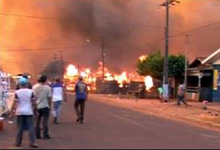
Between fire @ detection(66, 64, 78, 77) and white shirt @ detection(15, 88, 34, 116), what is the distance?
236 feet

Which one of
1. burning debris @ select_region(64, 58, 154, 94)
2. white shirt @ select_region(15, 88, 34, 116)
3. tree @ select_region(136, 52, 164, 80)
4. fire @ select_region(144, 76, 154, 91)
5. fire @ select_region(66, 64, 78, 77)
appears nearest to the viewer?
white shirt @ select_region(15, 88, 34, 116)

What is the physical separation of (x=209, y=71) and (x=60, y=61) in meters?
49.7

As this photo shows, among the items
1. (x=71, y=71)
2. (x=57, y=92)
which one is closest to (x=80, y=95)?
(x=57, y=92)

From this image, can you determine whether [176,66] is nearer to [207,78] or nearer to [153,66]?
[153,66]

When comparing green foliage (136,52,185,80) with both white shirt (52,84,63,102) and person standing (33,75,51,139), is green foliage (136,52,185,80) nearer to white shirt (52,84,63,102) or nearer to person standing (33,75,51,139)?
white shirt (52,84,63,102)

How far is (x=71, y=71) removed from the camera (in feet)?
284

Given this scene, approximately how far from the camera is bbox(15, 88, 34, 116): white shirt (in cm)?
1100

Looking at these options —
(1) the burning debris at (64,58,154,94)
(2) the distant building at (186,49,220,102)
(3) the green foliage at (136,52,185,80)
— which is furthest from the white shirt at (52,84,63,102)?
(1) the burning debris at (64,58,154,94)

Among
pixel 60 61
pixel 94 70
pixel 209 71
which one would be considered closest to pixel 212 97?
pixel 209 71

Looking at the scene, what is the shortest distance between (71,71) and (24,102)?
7565 centimetres

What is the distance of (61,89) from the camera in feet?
57.3

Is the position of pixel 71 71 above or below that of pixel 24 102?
above

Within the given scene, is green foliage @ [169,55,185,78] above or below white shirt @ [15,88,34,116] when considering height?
above

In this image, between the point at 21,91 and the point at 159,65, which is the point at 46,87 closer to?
the point at 21,91
